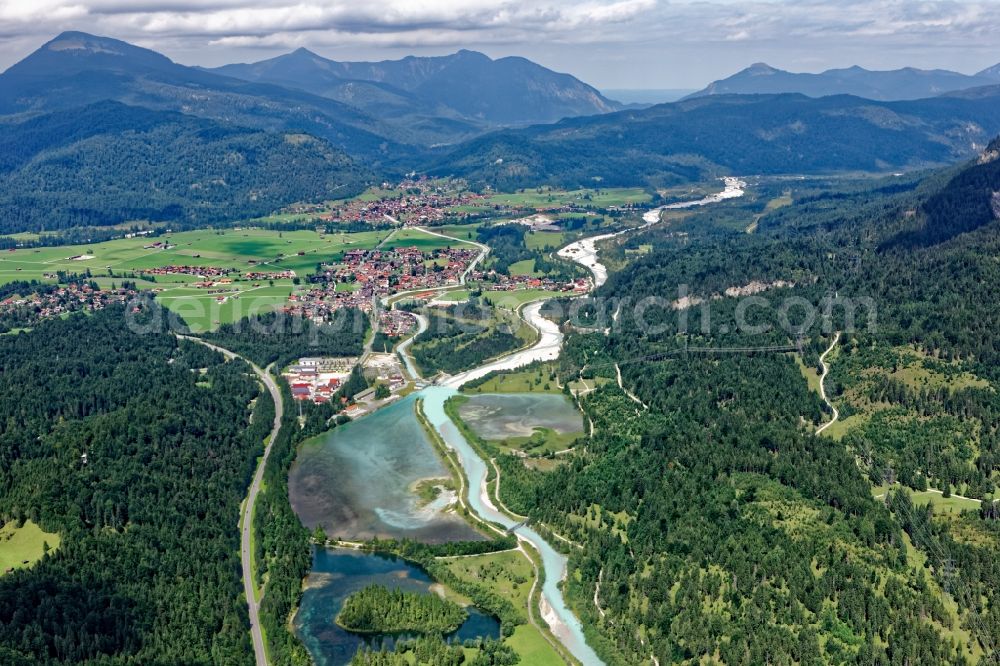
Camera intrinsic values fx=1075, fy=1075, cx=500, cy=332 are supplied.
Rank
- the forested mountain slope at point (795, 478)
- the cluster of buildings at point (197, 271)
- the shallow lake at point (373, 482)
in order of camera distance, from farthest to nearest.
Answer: the cluster of buildings at point (197, 271)
the shallow lake at point (373, 482)
the forested mountain slope at point (795, 478)

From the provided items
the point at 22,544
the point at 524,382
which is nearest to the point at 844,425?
the point at 524,382

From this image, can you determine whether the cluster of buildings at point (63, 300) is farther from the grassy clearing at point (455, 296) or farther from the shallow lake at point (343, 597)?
the shallow lake at point (343, 597)

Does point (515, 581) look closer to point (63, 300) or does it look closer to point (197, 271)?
point (63, 300)

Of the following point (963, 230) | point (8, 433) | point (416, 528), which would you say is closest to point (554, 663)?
point (416, 528)

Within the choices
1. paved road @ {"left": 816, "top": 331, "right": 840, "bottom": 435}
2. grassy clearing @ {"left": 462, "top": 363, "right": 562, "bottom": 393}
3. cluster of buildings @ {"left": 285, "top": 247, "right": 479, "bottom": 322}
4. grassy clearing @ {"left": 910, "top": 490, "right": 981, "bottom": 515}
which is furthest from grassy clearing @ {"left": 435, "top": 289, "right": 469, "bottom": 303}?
grassy clearing @ {"left": 910, "top": 490, "right": 981, "bottom": 515}

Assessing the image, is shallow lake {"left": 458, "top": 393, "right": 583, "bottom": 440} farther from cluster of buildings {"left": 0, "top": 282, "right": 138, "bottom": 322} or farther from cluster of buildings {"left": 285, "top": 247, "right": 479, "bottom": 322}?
cluster of buildings {"left": 0, "top": 282, "right": 138, "bottom": 322}

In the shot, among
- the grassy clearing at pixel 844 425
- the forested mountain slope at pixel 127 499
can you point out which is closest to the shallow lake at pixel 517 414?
the forested mountain slope at pixel 127 499
